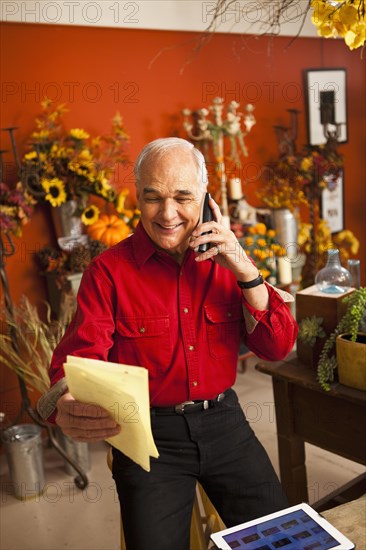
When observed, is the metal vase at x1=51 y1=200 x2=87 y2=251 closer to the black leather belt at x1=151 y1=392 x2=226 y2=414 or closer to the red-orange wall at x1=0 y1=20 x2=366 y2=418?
the red-orange wall at x1=0 y1=20 x2=366 y2=418

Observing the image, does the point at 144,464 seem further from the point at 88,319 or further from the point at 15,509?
the point at 15,509

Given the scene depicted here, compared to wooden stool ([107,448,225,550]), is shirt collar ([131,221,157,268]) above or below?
above

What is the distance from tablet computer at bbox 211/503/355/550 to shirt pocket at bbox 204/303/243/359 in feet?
2.12

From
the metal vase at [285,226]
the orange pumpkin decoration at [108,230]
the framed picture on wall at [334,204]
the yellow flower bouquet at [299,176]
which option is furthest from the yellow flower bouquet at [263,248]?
the framed picture on wall at [334,204]

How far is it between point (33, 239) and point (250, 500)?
221 cm

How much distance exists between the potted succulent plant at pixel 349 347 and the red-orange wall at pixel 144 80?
6.65 ft

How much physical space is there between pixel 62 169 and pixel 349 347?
193 centimetres

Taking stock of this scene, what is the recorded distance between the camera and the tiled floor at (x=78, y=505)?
281 centimetres

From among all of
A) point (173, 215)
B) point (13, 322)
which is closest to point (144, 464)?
point (173, 215)

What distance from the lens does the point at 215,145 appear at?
4254 millimetres

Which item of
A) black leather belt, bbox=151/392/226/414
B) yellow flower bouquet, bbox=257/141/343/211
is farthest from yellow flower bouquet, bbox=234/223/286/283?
black leather belt, bbox=151/392/226/414

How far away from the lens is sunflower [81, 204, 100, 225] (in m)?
3.46

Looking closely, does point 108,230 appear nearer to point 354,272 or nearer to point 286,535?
point 354,272

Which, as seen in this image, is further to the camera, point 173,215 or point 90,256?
point 90,256
